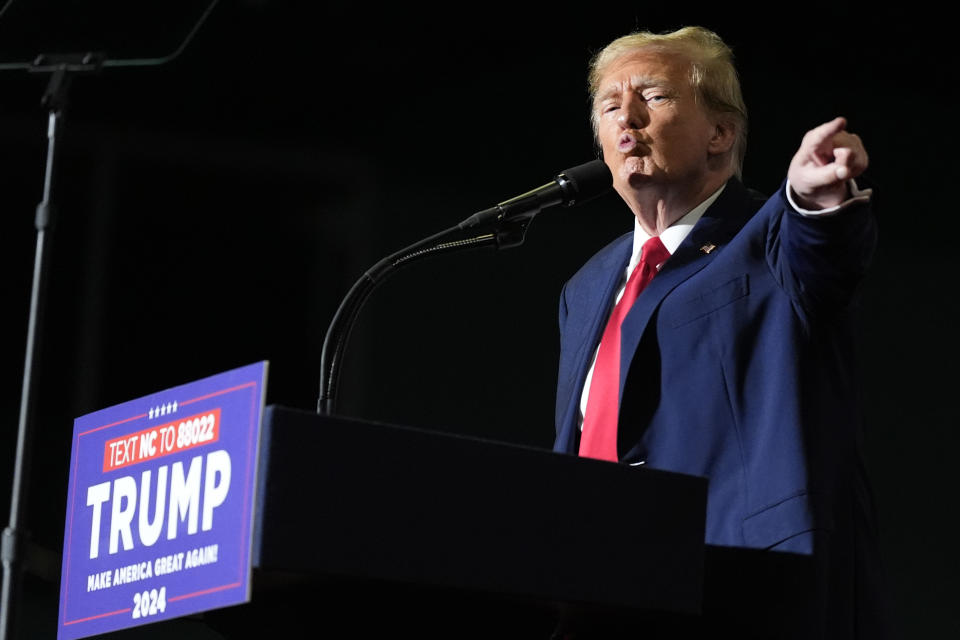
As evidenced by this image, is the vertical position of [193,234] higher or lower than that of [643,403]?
higher

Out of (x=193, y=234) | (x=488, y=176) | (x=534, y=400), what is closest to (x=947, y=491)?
(x=534, y=400)

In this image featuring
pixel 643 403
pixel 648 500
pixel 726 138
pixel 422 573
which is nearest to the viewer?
Answer: pixel 422 573

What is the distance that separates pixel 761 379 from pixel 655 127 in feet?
1.75

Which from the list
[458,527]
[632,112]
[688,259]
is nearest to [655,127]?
[632,112]

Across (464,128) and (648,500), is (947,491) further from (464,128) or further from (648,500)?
(648,500)

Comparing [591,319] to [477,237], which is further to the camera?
[591,319]

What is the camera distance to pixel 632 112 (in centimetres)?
222

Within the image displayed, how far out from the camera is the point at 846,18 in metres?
4.24

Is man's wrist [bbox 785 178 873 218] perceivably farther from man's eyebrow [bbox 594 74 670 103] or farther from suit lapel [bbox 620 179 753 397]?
man's eyebrow [bbox 594 74 670 103]

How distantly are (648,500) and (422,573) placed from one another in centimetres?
27

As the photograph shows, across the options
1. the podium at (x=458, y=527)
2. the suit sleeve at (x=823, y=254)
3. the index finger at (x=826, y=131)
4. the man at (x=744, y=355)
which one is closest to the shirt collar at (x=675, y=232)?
the man at (x=744, y=355)

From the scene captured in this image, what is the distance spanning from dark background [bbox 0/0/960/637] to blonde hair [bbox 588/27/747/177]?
1.91 metres

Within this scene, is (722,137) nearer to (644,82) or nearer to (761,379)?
(644,82)

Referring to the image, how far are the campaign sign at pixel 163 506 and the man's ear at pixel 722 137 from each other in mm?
1027
